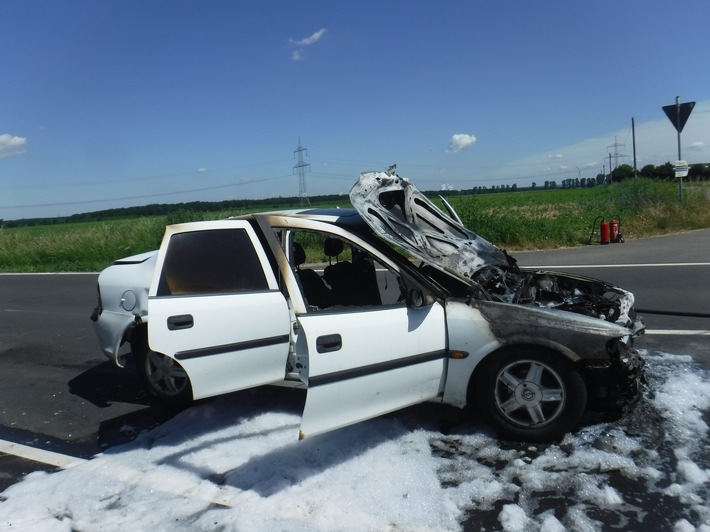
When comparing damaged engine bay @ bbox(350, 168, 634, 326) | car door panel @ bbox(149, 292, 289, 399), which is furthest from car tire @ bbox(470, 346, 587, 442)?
car door panel @ bbox(149, 292, 289, 399)

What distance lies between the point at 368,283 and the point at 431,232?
72 cm

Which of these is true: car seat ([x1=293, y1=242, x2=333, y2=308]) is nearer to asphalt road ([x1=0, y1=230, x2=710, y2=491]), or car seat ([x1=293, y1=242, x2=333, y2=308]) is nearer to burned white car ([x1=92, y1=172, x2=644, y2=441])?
burned white car ([x1=92, y1=172, x2=644, y2=441])

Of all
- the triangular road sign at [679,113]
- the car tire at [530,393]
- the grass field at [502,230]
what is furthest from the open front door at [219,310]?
the triangular road sign at [679,113]

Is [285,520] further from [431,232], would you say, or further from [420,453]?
[431,232]

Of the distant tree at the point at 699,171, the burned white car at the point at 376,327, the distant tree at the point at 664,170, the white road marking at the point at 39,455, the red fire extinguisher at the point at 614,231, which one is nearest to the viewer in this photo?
the burned white car at the point at 376,327

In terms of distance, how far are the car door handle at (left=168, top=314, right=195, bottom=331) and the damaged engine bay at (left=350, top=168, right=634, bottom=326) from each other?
147 cm

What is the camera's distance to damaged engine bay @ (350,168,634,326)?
14.3 feet

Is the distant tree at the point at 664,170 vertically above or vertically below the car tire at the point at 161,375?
above

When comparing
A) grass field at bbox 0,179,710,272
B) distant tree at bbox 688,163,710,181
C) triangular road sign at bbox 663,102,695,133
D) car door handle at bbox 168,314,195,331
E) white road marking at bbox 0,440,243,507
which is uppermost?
distant tree at bbox 688,163,710,181

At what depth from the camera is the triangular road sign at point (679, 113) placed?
15320 mm

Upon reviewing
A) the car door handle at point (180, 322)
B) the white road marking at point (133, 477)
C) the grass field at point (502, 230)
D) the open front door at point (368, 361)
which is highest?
the grass field at point (502, 230)

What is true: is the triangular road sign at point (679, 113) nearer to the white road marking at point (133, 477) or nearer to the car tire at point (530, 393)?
the car tire at point (530, 393)

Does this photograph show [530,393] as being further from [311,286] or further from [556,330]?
[311,286]

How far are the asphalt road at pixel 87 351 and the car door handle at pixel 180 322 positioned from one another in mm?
1172
